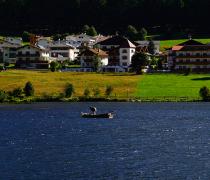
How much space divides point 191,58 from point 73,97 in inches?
1648

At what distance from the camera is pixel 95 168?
5203 cm

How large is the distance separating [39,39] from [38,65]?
21.4 meters

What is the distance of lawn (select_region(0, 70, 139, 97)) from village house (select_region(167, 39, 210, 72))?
16.4 m

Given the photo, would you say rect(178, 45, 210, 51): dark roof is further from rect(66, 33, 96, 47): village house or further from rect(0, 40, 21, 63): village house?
rect(0, 40, 21, 63): village house

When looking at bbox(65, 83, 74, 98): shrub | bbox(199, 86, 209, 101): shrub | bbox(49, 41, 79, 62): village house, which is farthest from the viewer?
bbox(49, 41, 79, 62): village house

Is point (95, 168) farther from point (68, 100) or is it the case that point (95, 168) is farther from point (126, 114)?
point (68, 100)

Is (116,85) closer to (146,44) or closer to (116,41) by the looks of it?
(116,41)

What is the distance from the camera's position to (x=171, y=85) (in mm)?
116688

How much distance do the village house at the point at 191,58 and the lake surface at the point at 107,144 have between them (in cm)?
4754

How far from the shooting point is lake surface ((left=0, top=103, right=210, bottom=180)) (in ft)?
167

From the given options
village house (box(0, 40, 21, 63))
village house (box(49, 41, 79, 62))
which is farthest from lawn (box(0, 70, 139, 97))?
village house (box(49, 41, 79, 62))

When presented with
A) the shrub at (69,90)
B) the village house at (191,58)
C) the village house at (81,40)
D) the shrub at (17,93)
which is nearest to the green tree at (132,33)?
the village house at (81,40)

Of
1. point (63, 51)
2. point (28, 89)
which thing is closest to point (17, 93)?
point (28, 89)

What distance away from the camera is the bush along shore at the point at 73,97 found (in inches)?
4163
